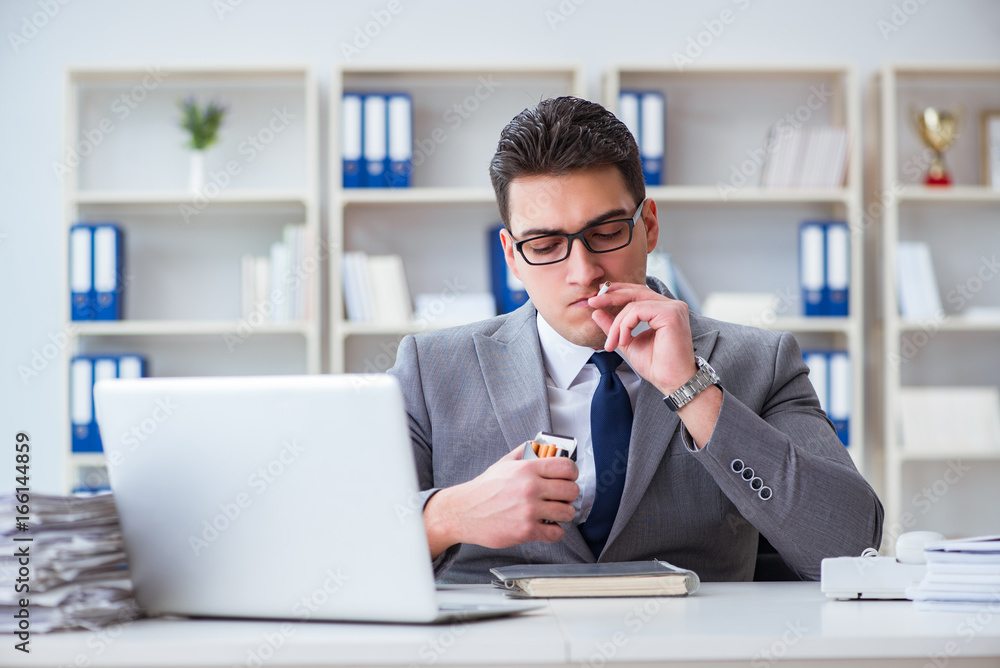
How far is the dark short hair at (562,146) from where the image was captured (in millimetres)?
1509

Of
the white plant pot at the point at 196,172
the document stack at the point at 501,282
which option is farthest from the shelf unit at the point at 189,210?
the document stack at the point at 501,282

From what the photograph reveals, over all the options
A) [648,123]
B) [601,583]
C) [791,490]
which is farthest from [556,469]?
[648,123]

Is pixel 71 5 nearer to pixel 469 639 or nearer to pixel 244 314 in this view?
pixel 244 314

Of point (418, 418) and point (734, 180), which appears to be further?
point (734, 180)

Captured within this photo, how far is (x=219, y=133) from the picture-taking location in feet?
11.0

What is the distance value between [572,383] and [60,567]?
910 millimetres

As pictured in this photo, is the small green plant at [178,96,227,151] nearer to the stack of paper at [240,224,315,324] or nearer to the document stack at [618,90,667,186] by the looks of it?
the stack of paper at [240,224,315,324]

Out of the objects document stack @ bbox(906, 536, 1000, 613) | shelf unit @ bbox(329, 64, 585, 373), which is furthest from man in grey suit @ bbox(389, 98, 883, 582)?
shelf unit @ bbox(329, 64, 585, 373)

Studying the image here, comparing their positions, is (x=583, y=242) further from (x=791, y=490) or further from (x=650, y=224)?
(x=791, y=490)

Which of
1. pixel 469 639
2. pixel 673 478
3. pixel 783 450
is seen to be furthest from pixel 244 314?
pixel 469 639

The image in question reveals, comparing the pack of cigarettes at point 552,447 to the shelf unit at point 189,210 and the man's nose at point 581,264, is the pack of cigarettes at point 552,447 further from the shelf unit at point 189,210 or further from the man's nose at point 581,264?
the shelf unit at point 189,210

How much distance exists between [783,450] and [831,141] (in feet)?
7.28

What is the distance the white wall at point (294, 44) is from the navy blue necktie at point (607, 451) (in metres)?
2.07

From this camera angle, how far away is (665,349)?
1309mm
